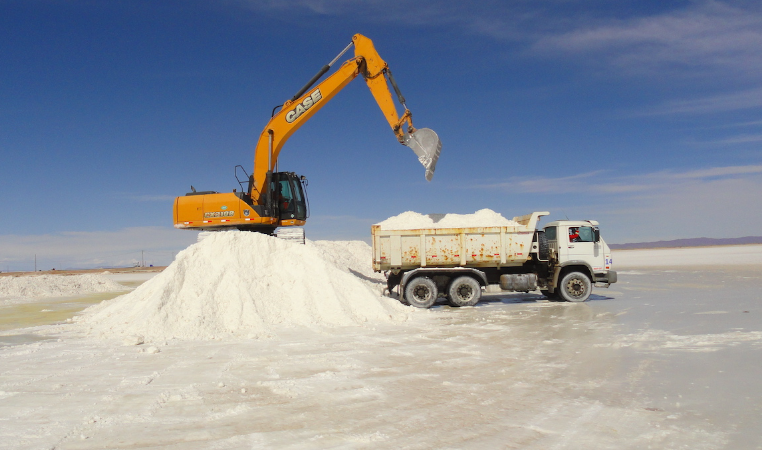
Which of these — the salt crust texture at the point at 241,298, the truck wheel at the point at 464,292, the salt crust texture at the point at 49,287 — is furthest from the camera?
the salt crust texture at the point at 49,287

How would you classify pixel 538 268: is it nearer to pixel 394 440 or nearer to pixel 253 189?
pixel 253 189

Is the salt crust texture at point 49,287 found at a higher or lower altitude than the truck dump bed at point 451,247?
lower

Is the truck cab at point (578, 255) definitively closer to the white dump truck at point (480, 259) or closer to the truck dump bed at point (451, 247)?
the white dump truck at point (480, 259)

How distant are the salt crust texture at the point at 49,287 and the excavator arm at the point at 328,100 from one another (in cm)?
1224

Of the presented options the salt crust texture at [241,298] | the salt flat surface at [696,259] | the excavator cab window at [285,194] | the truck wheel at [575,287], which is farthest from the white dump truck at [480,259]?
the salt flat surface at [696,259]

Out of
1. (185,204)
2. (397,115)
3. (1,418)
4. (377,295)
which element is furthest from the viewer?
(397,115)

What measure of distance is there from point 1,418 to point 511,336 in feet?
27.2

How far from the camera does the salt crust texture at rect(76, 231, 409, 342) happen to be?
1062 centimetres

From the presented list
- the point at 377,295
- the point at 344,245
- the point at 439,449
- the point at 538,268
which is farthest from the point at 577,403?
the point at 344,245

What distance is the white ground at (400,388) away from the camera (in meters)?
4.75

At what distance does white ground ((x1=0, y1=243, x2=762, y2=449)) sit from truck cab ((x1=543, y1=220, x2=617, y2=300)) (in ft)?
14.5

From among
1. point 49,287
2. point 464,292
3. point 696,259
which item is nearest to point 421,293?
point 464,292

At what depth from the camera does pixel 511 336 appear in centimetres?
981

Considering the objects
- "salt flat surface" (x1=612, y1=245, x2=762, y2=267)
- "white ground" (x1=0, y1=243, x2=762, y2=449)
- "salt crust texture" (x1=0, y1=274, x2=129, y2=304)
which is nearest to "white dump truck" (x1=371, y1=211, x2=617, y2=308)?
"white ground" (x1=0, y1=243, x2=762, y2=449)
